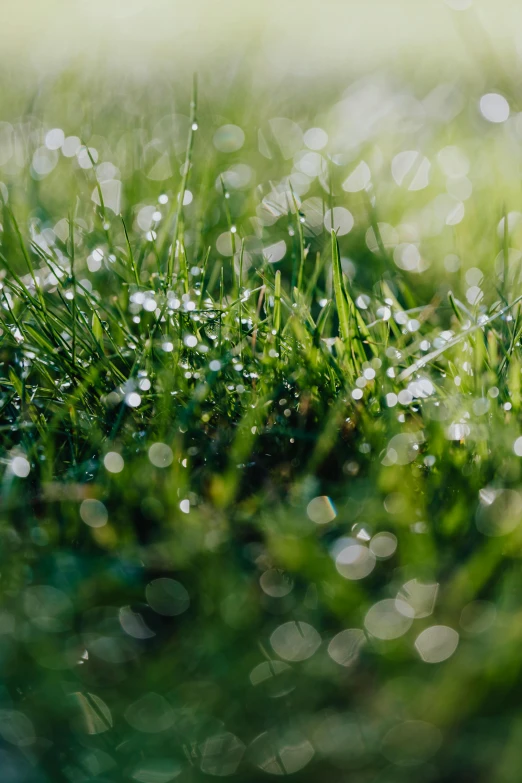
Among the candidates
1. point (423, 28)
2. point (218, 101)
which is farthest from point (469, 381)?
point (423, 28)

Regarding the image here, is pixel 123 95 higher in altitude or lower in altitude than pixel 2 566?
higher

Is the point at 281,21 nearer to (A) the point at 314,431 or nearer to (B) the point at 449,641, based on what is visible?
(A) the point at 314,431

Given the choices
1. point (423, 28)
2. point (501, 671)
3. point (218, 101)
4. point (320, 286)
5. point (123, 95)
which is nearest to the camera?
point (501, 671)

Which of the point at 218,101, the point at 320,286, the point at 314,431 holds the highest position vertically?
the point at 218,101

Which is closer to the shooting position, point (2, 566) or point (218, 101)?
point (2, 566)

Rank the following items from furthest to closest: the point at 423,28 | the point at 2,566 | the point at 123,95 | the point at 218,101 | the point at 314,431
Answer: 1. the point at 423,28
2. the point at 123,95
3. the point at 218,101
4. the point at 314,431
5. the point at 2,566

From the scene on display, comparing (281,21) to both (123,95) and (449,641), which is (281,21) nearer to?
(123,95)
